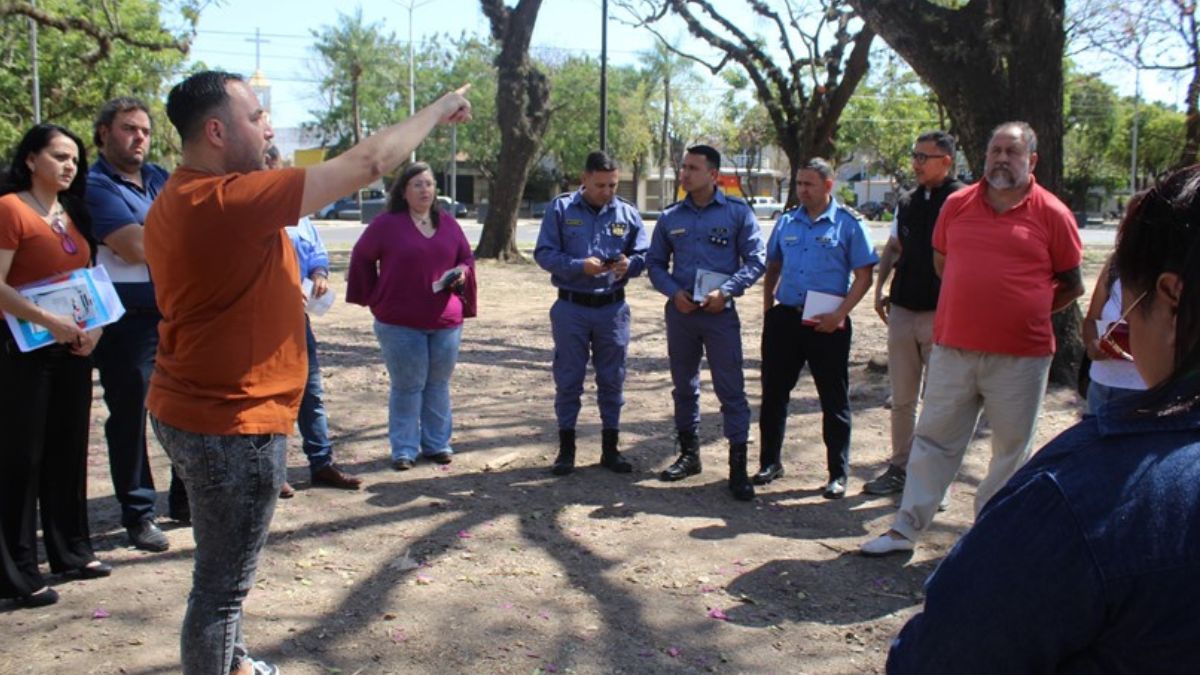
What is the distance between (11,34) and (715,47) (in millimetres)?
12971

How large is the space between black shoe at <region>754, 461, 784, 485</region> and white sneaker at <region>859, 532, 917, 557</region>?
126 centimetres

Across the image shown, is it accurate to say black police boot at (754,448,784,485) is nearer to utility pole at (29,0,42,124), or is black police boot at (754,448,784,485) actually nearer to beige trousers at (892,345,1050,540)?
beige trousers at (892,345,1050,540)

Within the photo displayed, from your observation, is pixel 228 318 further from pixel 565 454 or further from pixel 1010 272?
pixel 565 454

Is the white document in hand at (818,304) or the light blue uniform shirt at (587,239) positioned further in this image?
the light blue uniform shirt at (587,239)

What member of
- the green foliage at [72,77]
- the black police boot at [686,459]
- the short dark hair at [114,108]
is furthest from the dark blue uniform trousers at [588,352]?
the green foliage at [72,77]

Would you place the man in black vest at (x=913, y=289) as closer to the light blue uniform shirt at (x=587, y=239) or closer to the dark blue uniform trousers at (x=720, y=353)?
the dark blue uniform trousers at (x=720, y=353)

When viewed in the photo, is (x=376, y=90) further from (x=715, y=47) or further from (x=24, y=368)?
(x=24, y=368)

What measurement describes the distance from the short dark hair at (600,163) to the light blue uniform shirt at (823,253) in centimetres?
115

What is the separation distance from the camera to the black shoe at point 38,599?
4074mm

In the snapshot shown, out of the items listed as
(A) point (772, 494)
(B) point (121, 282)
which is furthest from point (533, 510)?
(B) point (121, 282)

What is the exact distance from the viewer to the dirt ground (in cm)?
380

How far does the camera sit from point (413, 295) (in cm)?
609

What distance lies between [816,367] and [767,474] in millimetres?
755

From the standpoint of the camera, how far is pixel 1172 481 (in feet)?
3.78
